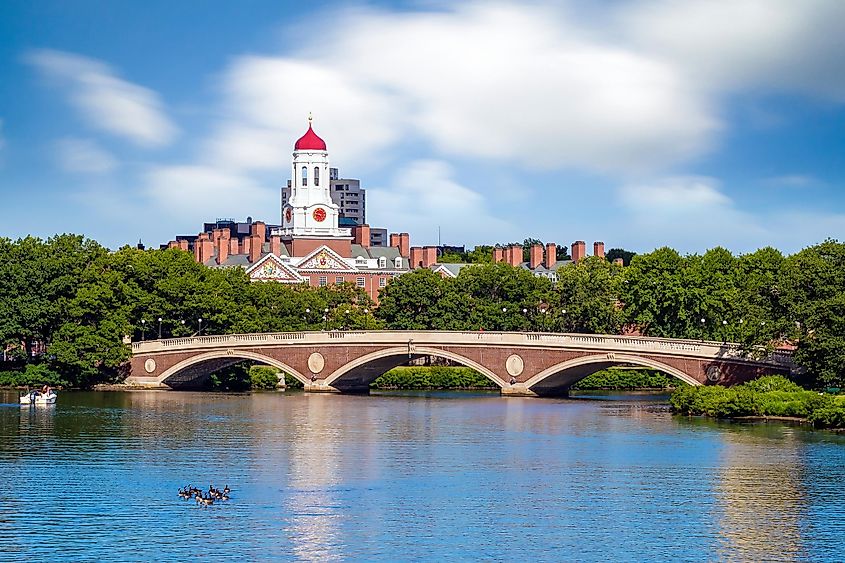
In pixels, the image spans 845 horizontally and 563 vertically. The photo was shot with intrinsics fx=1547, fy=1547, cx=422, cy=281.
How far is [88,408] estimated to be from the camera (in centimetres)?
9025

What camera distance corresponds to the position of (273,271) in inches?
6319

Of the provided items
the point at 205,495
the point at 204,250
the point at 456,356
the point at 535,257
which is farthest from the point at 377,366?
the point at 535,257

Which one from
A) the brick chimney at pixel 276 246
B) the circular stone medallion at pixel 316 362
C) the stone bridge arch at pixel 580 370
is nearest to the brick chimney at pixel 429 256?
the brick chimney at pixel 276 246

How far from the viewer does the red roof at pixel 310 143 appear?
165000 mm

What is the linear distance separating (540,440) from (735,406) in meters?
14.1

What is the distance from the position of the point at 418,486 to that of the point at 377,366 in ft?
161

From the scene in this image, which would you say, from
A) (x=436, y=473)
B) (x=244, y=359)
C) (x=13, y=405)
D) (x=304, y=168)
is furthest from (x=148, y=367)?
(x=304, y=168)

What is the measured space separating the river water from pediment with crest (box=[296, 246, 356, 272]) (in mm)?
77574

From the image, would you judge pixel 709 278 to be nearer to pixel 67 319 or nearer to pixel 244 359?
pixel 244 359

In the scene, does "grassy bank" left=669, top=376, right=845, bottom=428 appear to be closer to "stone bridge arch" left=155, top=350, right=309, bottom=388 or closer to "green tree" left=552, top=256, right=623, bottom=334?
"stone bridge arch" left=155, top=350, right=309, bottom=388

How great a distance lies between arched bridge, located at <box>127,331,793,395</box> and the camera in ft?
299

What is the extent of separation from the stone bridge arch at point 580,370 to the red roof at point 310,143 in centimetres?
6848

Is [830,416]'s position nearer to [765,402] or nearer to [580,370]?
[765,402]

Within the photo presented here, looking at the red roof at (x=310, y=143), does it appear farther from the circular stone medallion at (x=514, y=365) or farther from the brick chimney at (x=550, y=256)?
the circular stone medallion at (x=514, y=365)
